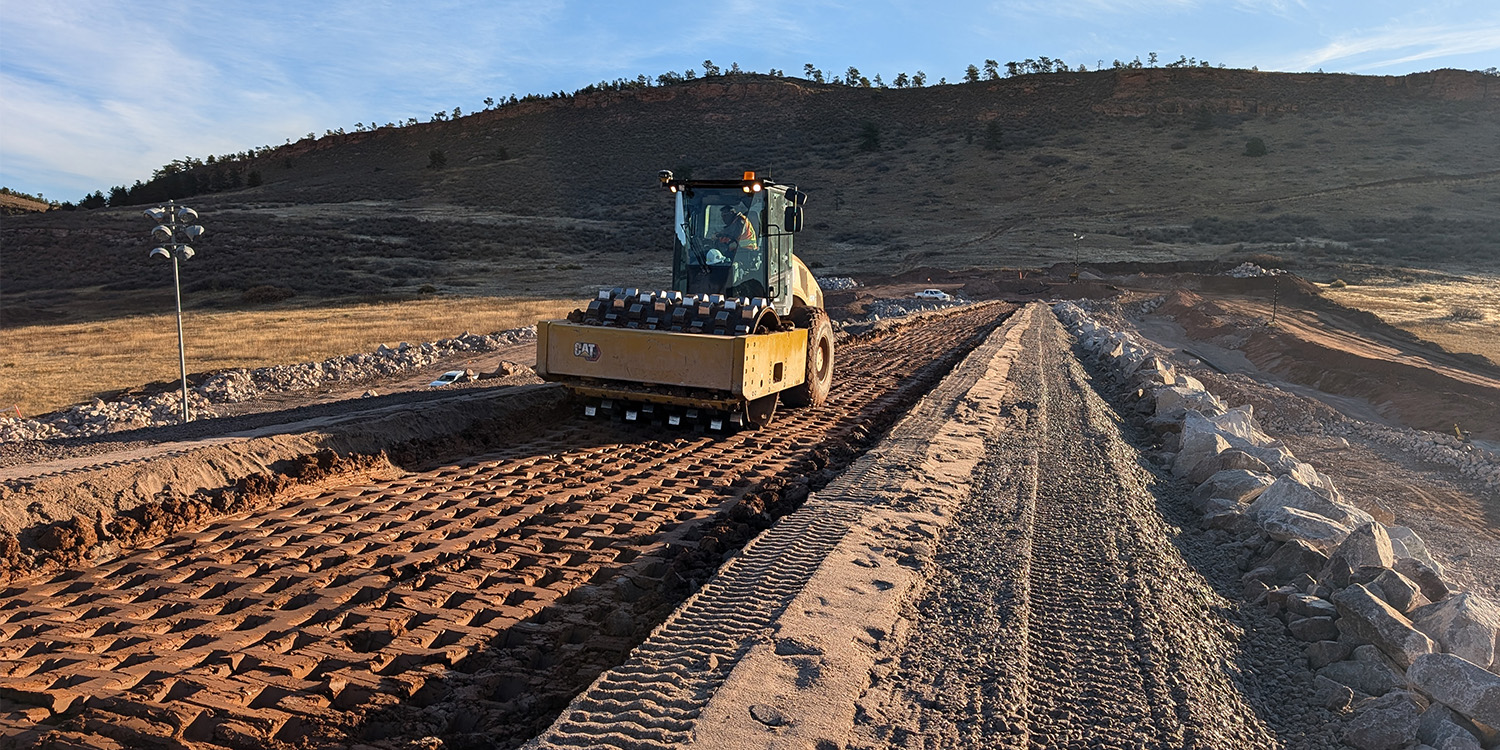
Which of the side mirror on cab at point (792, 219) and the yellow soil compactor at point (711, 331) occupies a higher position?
the side mirror on cab at point (792, 219)

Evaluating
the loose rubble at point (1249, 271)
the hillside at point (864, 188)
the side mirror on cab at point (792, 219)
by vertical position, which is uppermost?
the hillside at point (864, 188)

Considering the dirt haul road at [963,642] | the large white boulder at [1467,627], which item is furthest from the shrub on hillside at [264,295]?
the large white boulder at [1467,627]

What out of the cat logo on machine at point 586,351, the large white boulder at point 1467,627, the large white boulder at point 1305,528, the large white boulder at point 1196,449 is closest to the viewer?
the large white boulder at point 1467,627

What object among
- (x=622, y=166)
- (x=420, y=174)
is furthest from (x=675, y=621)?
(x=420, y=174)

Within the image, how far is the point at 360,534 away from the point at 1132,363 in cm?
1303

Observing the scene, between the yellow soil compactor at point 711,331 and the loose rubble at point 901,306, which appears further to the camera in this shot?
the loose rubble at point 901,306

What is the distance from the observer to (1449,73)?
81.0 m

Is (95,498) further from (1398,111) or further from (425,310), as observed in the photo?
(1398,111)

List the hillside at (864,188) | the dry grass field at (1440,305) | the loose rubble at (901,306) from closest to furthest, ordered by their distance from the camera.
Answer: the dry grass field at (1440,305) → the loose rubble at (901,306) → the hillside at (864,188)

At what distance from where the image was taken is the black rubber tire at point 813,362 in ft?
37.4

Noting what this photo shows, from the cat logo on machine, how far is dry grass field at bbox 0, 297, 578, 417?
31.0ft

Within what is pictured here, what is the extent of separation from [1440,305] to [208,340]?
35107 mm

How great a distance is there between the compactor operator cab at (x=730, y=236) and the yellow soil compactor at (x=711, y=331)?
0.01m

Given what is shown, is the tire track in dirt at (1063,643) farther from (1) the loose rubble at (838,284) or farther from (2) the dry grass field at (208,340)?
(1) the loose rubble at (838,284)
